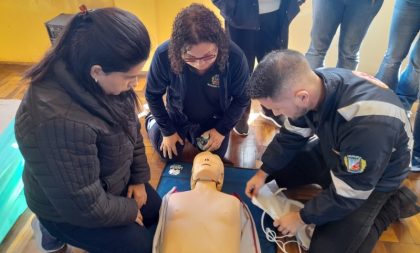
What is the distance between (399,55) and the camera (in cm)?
175

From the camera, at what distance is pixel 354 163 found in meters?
1.00

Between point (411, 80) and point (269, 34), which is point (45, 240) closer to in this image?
point (269, 34)

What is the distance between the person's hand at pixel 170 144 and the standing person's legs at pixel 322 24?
34.6 inches

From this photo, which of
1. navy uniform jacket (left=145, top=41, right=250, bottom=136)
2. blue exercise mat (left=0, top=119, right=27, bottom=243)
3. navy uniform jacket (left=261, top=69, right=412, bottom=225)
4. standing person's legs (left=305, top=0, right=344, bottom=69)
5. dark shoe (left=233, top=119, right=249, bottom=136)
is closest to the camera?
navy uniform jacket (left=261, top=69, right=412, bottom=225)

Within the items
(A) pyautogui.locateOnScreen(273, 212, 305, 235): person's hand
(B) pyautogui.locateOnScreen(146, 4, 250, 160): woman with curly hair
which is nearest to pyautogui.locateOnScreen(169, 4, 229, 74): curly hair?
(B) pyautogui.locateOnScreen(146, 4, 250, 160): woman with curly hair

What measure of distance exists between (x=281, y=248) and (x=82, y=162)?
2.74 ft

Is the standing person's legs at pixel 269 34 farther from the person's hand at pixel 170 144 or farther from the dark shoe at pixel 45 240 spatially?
the dark shoe at pixel 45 240

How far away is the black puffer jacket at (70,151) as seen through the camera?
0.78 m

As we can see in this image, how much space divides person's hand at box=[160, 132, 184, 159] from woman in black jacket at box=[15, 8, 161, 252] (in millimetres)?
561

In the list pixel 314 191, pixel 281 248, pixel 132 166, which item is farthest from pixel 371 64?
pixel 132 166

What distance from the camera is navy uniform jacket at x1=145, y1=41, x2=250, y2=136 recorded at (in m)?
1.38

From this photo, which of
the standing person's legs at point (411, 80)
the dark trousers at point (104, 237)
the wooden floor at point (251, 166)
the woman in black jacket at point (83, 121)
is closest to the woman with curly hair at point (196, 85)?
the wooden floor at point (251, 166)

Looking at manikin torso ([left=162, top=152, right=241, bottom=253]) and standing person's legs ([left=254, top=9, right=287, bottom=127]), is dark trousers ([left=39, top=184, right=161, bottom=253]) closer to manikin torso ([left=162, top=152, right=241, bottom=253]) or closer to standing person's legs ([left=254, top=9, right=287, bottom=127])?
manikin torso ([left=162, top=152, right=241, bottom=253])

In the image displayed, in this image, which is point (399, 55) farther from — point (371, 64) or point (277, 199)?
point (277, 199)
